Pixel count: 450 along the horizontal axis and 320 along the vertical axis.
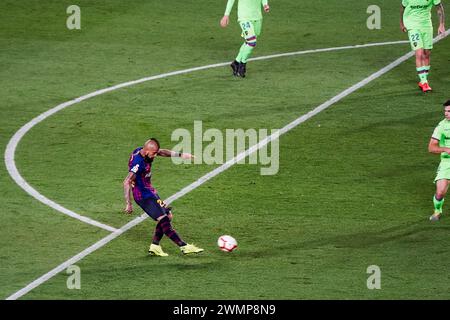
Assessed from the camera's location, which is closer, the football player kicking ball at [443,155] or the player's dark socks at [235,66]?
the football player kicking ball at [443,155]

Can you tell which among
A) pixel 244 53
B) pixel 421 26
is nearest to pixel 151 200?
pixel 244 53

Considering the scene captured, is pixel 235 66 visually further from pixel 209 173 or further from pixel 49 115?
pixel 209 173

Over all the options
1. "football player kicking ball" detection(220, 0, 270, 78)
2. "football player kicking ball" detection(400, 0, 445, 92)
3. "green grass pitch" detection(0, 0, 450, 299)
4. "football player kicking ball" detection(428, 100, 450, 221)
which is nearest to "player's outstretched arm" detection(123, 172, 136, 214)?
"green grass pitch" detection(0, 0, 450, 299)

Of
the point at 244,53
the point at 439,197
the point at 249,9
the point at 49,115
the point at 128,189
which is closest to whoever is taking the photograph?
the point at 128,189

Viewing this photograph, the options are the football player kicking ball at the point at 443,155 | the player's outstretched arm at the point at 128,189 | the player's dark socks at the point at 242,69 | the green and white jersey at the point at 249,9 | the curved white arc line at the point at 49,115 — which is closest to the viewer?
the player's outstretched arm at the point at 128,189

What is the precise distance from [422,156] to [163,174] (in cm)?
482

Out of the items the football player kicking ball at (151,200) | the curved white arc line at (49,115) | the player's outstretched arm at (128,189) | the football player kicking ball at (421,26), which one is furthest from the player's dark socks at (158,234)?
the football player kicking ball at (421,26)

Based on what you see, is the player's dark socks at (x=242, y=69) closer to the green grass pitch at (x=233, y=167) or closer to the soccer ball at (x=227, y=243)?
the green grass pitch at (x=233, y=167)

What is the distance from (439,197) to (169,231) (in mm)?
4482

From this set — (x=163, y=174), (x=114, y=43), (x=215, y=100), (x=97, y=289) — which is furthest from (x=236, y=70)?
(x=97, y=289)

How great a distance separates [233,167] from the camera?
22125 mm

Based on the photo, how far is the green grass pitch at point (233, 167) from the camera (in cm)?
1758

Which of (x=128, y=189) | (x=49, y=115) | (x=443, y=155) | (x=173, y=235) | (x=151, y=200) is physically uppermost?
(x=49, y=115)

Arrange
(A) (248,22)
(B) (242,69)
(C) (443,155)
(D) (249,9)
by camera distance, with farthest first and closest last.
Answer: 1. (B) (242,69)
2. (A) (248,22)
3. (D) (249,9)
4. (C) (443,155)
